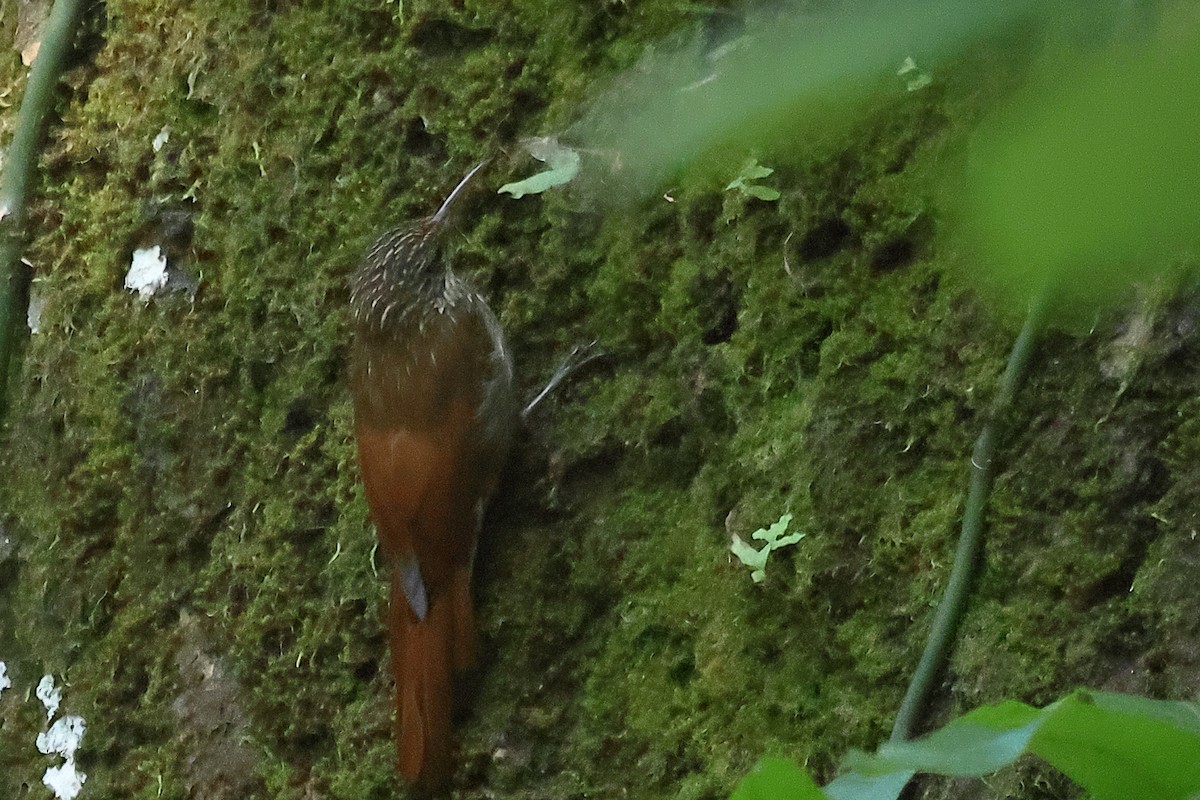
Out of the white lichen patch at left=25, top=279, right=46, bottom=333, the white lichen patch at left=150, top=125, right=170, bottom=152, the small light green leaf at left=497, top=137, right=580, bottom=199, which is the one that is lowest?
A: the white lichen patch at left=25, top=279, right=46, bottom=333

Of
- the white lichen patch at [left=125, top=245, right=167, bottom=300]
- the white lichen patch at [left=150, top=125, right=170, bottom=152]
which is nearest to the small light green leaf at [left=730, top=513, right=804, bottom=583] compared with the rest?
the white lichen patch at [left=125, top=245, right=167, bottom=300]

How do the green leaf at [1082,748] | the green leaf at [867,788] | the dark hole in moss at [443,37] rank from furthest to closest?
the dark hole in moss at [443,37] < the green leaf at [867,788] < the green leaf at [1082,748]

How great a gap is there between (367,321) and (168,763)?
0.75 m

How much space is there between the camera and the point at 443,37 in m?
1.67

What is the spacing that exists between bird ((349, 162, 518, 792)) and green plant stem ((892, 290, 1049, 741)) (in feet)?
1.90

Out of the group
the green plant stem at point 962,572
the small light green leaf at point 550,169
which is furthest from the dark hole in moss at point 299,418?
the green plant stem at point 962,572

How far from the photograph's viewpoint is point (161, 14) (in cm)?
195

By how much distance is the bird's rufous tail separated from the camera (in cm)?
143

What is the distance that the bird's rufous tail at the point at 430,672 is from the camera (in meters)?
1.43

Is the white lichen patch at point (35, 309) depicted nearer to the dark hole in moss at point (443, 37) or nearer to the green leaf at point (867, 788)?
the dark hole in moss at point (443, 37)

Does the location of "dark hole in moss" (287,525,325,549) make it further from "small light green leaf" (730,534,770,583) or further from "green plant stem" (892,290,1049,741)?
"green plant stem" (892,290,1049,741)

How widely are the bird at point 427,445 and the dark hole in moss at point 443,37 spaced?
202 millimetres

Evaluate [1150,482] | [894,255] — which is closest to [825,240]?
[894,255]

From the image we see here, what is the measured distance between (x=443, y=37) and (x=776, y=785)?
138 centimetres
